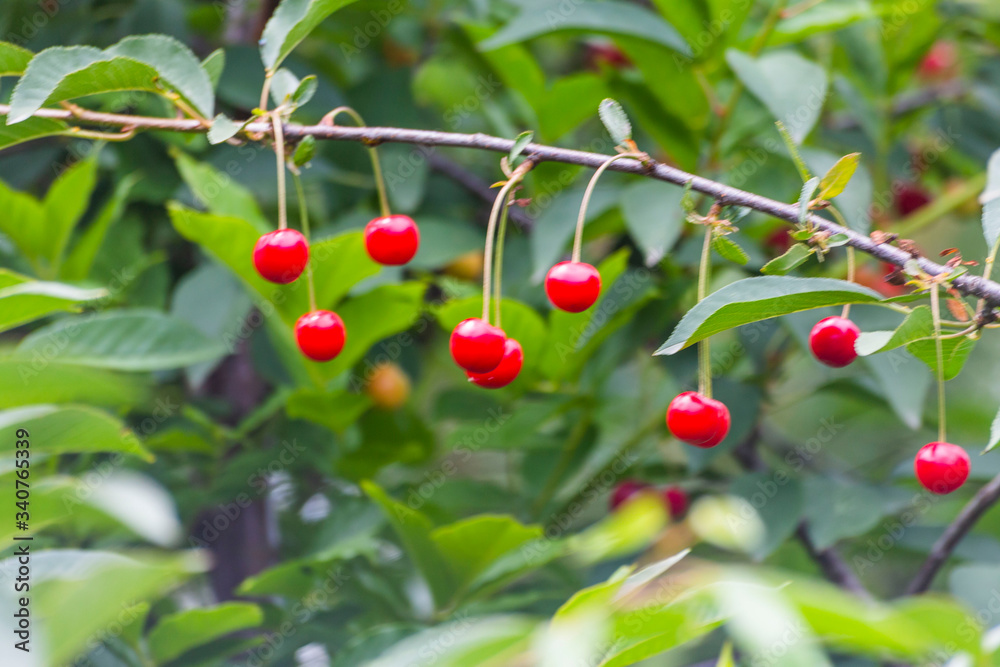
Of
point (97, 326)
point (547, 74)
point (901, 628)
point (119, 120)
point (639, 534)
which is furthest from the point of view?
point (547, 74)

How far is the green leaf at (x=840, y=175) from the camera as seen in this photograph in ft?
1.88

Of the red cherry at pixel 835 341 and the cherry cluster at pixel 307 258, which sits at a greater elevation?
the cherry cluster at pixel 307 258

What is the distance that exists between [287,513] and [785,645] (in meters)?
1.13

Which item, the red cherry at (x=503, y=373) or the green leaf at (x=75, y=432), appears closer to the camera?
the green leaf at (x=75, y=432)

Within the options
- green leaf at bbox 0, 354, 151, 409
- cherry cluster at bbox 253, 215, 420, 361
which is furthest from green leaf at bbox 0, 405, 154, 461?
cherry cluster at bbox 253, 215, 420, 361

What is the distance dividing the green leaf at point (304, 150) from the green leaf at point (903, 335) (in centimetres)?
43

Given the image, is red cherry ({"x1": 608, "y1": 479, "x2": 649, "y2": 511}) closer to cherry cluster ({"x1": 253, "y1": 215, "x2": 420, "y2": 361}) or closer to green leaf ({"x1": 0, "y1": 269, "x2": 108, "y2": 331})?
cherry cluster ({"x1": 253, "y1": 215, "x2": 420, "y2": 361})

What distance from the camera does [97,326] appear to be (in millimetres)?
873

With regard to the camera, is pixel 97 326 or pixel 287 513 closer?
pixel 97 326

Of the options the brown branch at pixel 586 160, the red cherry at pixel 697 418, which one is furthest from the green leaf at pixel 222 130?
the red cherry at pixel 697 418

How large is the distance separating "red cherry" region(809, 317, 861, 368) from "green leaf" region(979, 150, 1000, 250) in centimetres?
12

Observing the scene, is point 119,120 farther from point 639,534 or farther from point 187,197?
point 187,197

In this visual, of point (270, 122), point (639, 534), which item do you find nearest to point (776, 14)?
point (270, 122)

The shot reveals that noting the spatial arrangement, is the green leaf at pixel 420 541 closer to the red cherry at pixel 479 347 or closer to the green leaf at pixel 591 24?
the red cherry at pixel 479 347
